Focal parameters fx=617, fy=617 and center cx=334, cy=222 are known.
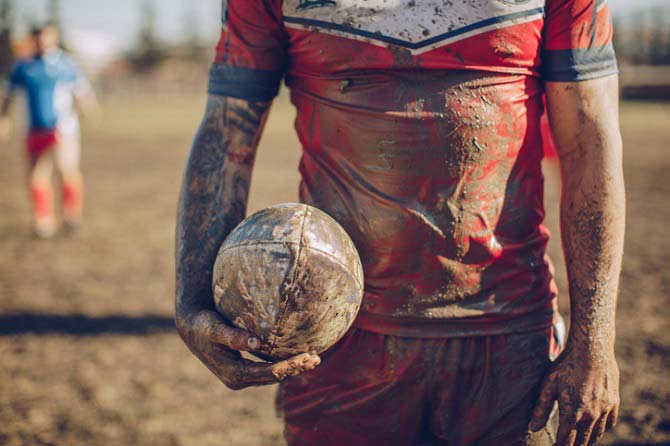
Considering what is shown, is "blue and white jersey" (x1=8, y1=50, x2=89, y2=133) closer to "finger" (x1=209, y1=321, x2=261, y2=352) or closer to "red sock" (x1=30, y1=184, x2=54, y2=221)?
"red sock" (x1=30, y1=184, x2=54, y2=221)

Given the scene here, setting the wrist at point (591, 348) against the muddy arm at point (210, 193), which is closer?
the wrist at point (591, 348)

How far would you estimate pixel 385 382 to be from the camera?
1929 mm

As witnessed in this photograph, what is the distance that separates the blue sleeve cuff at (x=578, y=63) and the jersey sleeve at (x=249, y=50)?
83 cm

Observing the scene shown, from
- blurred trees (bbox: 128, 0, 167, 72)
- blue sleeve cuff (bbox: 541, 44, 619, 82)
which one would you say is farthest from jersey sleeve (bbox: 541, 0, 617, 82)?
blurred trees (bbox: 128, 0, 167, 72)

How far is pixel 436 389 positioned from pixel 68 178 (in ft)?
26.5

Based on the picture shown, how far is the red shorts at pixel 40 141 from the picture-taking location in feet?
28.9

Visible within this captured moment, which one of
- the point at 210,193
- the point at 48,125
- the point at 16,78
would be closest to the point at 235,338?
the point at 210,193

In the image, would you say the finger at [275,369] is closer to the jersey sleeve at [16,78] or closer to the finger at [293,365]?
the finger at [293,365]

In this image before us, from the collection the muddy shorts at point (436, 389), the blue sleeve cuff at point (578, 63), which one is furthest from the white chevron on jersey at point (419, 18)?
the muddy shorts at point (436, 389)

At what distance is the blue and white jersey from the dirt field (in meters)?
1.58

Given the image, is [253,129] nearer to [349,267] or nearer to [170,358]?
[349,267]

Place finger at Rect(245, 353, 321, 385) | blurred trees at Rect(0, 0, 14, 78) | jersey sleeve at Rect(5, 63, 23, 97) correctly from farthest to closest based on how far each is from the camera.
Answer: blurred trees at Rect(0, 0, 14, 78)
jersey sleeve at Rect(5, 63, 23, 97)
finger at Rect(245, 353, 321, 385)

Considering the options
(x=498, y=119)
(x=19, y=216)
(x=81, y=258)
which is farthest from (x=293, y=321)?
(x=19, y=216)

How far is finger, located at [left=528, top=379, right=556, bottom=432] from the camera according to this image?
1860mm
